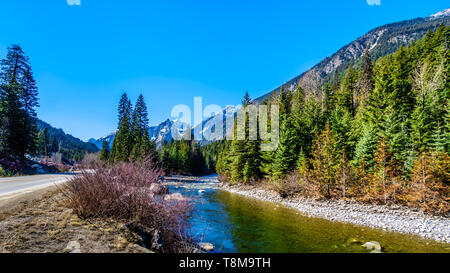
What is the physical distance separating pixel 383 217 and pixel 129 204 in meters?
17.3

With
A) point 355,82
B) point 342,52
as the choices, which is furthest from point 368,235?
point 342,52

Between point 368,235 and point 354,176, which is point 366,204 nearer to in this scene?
point 354,176

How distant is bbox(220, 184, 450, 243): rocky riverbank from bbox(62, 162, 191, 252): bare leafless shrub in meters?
13.5

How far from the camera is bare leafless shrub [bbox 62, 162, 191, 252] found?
601cm

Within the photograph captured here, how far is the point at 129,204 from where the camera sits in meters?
6.23

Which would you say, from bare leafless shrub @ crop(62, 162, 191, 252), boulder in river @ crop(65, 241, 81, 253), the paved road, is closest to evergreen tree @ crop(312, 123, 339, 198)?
bare leafless shrub @ crop(62, 162, 191, 252)

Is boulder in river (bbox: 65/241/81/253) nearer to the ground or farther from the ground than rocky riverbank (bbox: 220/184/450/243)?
farther from the ground

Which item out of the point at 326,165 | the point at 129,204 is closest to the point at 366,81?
the point at 326,165

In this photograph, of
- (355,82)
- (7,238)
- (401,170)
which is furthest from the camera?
(355,82)

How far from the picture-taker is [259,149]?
3559 cm

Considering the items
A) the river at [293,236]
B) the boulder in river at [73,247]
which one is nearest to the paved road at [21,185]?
the boulder in river at [73,247]

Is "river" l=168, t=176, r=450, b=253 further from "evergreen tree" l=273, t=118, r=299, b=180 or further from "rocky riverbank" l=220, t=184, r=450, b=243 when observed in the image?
"evergreen tree" l=273, t=118, r=299, b=180

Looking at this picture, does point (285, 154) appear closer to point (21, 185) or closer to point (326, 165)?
point (326, 165)
